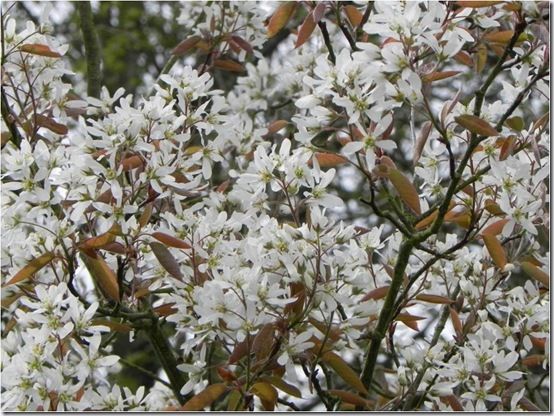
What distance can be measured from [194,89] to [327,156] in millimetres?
480

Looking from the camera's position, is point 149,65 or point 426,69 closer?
point 426,69

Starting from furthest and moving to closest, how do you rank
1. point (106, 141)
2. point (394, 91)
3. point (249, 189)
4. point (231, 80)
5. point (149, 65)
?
point (149, 65) < point (231, 80) < point (249, 189) < point (106, 141) < point (394, 91)

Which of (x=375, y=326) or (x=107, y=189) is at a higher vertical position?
(x=107, y=189)

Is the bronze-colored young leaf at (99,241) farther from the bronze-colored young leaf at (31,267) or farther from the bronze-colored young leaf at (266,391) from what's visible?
the bronze-colored young leaf at (266,391)

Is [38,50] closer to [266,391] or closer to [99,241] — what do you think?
[99,241]

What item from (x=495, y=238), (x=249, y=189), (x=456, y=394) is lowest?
(x=456, y=394)

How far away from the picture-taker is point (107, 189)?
92.2 inches

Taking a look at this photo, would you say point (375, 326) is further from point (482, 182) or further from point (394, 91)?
point (394, 91)

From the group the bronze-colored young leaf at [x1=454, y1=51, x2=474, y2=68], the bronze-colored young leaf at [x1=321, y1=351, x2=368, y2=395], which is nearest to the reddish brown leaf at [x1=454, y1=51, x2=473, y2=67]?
the bronze-colored young leaf at [x1=454, y1=51, x2=474, y2=68]

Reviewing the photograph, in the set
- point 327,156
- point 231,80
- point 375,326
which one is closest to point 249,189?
point 327,156

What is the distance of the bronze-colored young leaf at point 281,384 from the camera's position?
230cm

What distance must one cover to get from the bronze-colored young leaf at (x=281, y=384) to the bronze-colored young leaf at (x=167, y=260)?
0.32 m

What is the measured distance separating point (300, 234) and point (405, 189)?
0.90ft

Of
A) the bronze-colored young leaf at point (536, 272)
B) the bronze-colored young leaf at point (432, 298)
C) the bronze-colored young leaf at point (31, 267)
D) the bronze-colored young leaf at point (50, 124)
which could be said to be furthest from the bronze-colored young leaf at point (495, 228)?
the bronze-colored young leaf at point (50, 124)
